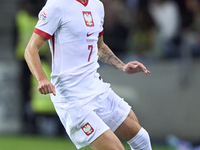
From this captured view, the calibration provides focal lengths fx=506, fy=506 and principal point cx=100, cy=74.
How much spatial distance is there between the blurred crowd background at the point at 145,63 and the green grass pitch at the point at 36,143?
499 mm

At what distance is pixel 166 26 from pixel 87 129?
5773 millimetres

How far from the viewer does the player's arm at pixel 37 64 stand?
4234 mm

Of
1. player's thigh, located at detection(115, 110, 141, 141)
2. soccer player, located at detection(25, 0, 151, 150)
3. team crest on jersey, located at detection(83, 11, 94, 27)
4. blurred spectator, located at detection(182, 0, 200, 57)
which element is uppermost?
team crest on jersey, located at detection(83, 11, 94, 27)

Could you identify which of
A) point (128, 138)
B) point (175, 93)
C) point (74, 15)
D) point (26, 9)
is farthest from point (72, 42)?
point (26, 9)

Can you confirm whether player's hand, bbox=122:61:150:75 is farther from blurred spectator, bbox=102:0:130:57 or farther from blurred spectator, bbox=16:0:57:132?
blurred spectator, bbox=16:0:57:132

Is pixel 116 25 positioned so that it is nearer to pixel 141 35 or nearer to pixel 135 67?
pixel 141 35

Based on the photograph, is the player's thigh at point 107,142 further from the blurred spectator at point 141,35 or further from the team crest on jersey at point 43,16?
the blurred spectator at point 141,35

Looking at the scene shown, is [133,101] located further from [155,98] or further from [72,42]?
[72,42]

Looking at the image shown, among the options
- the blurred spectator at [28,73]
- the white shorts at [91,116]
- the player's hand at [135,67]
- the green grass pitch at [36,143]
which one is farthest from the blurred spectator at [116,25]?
the white shorts at [91,116]

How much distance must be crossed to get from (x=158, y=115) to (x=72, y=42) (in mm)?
5517

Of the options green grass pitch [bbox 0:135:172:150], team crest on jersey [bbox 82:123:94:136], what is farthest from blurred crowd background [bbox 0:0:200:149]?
team crest on jersey [bbox 82:123:94:136]

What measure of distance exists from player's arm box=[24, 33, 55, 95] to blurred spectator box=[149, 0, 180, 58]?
5532 mm

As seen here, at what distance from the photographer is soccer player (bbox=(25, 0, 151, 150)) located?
4.54 m

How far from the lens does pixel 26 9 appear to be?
34.9 feet
